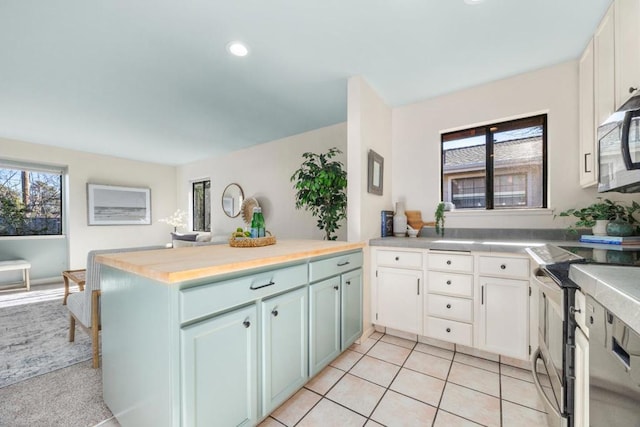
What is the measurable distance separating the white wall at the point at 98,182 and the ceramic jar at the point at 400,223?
548 centimetres

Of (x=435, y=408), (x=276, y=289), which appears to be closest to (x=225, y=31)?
(x=276, y=289)

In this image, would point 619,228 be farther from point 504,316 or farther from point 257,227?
point 257,227

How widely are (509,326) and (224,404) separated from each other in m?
1.96

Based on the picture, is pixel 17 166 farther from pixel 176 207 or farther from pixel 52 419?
pixel 52 419

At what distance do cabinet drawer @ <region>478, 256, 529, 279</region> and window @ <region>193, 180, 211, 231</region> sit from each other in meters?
5.36

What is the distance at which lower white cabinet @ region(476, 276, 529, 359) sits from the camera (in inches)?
72.4

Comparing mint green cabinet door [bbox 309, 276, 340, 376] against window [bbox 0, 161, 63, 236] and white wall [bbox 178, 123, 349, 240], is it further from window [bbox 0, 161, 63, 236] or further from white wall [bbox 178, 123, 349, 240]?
window [bbox 0, 161, 63, 236]

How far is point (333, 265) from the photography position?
6.22ft

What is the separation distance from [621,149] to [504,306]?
1201mm

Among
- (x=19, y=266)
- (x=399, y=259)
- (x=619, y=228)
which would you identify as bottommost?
(x=19, y=266)

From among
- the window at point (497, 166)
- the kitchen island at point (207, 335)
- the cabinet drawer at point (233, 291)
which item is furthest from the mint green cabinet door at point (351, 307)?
the window at point (497, 166)

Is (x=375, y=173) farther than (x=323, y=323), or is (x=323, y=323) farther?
(x=375, y=173)

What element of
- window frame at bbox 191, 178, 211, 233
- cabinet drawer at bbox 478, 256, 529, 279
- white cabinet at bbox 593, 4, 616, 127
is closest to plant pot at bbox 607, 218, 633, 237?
cabinet drawer at bbox 478, 256, 529, 279

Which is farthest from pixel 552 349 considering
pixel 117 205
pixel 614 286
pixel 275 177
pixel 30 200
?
pixel 30 200
